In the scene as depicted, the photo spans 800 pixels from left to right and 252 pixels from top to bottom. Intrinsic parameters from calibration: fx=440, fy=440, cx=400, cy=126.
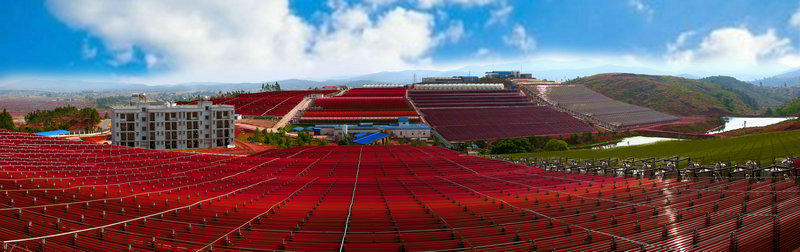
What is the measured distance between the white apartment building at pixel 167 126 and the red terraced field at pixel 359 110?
23314 mm

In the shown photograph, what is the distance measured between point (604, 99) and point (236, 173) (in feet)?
310

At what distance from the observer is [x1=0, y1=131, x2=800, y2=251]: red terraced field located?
845cm

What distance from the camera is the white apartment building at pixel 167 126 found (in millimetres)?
44094

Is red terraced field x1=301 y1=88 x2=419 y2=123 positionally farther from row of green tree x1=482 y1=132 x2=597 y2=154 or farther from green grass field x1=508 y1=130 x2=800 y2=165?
green grass field x1=508 y1=130 x2=800 y2=165

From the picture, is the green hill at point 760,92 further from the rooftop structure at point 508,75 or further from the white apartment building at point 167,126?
the white apartment building at point 167,126

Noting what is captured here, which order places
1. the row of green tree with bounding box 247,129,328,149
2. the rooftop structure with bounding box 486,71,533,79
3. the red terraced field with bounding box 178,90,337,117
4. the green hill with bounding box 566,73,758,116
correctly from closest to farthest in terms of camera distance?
the row of green tree with bounding box 247,129,328,149
the red terraced field with bounding box 178,90,337,117
the green hill with bounding box 566,73,758,116
the rooftop structure with bounding box 486,71,533,79

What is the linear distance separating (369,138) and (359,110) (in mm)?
23118

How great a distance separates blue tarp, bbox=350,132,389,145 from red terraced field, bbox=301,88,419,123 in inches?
557

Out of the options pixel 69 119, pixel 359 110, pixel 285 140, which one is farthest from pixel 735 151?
pixel 69 119

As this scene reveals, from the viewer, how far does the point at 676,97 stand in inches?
4070

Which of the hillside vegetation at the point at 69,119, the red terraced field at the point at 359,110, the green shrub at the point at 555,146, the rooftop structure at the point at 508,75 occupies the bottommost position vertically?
the green shrub at the point at 555,146

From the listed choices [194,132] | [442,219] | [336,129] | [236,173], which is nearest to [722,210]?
[442,219]

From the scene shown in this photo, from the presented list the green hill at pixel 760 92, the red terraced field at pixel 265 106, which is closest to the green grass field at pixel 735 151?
the red terraced field at pixel 265 106

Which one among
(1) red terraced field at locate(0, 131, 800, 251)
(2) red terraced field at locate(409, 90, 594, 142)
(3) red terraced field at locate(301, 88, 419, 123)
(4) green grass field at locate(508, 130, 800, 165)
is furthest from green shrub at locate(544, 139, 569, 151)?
(1) red terraced field at locate(0, 131, 800, 251)
